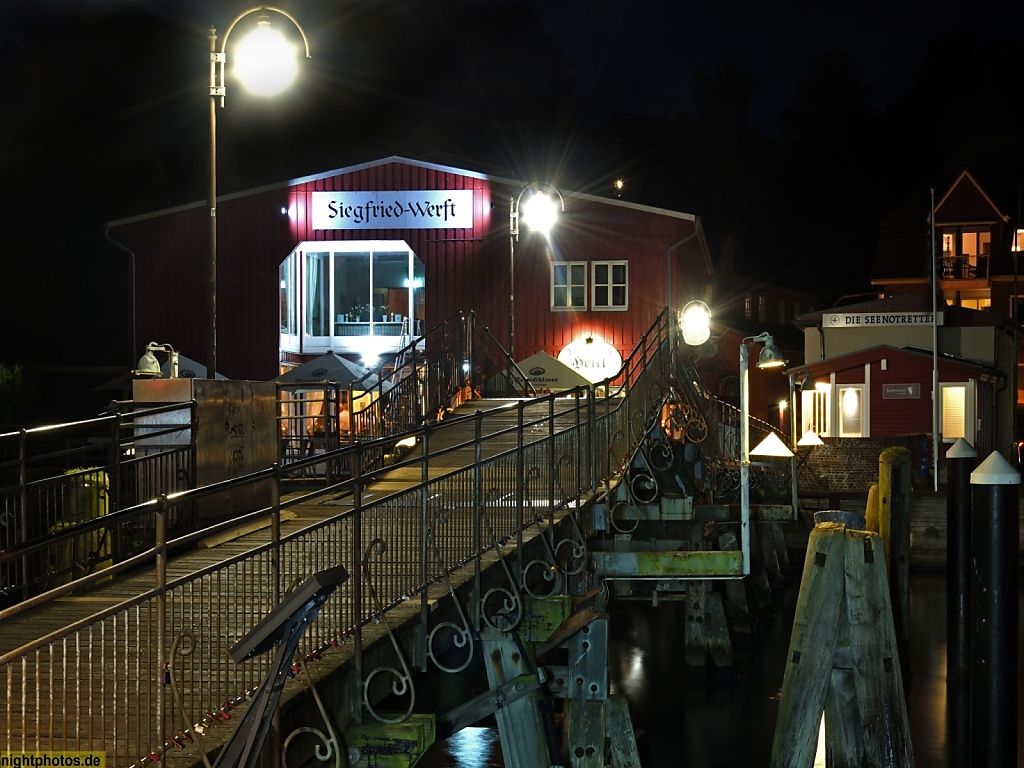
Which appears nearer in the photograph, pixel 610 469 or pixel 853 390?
pixel 610 469

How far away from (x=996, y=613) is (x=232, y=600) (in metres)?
6.89

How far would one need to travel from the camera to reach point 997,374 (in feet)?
127

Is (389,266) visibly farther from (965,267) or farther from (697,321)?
(965,267)

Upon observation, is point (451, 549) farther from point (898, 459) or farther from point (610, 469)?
point (898, 459)

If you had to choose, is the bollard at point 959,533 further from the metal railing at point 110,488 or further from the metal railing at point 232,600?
the metal railing at point 110,488

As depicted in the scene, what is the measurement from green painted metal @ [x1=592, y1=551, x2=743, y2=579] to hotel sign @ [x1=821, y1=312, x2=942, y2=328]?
26141 millimetres

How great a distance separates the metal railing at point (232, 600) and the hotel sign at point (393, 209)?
20785 millimetres

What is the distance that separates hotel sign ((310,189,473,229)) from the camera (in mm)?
33000

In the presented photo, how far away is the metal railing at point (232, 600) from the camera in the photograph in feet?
17.5

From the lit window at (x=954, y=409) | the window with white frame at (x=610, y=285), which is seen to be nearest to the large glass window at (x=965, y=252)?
the lit window at (x=954, y=409)

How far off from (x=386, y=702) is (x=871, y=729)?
4165 millimetres

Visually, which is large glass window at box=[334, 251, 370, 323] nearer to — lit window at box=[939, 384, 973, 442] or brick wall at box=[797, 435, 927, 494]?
brick wall at box=[797, 435, 927, 494]

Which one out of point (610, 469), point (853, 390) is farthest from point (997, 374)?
point (610, 469)

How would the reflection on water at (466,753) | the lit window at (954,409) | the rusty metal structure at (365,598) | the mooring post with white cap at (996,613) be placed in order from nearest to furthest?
1. the rusty metal structure at (365,598)
2. the mooring post with white cap at (996,613)
3. the reflection on water at (466,753)
4. the lit window at (954,409)
